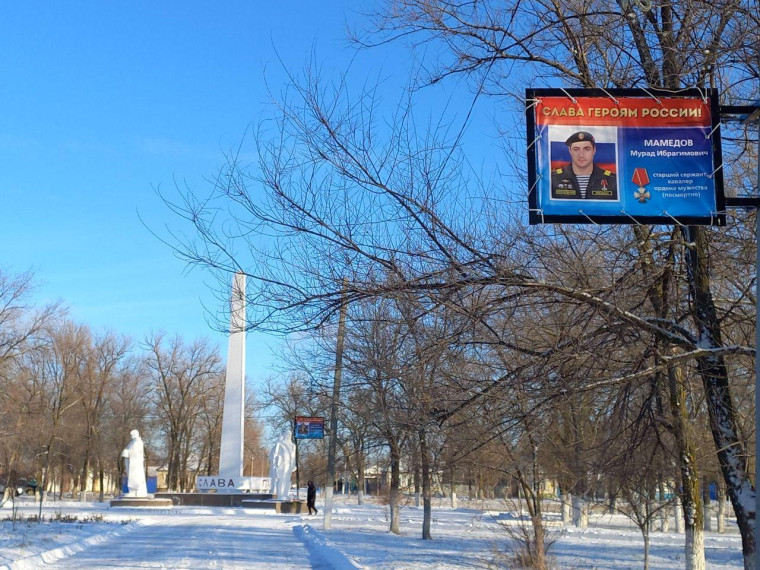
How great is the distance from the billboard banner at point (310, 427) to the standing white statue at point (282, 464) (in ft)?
55.1

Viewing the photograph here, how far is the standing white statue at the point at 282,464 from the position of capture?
158ft

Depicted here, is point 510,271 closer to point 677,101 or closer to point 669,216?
point 669,216

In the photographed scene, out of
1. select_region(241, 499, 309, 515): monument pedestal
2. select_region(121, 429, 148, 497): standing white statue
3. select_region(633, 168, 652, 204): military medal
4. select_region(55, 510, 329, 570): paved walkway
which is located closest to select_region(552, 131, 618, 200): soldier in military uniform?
select_region(633, 168, 652, 204): military medal

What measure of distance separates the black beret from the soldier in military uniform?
0.02 meters

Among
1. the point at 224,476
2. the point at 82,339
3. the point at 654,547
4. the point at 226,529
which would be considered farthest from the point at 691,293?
the point at 82,339

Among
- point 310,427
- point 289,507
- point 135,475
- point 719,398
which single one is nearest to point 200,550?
point 310,427

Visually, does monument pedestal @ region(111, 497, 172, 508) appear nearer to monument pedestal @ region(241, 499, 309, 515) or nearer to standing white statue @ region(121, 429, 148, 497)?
standing white statue @ region(121, 429, 148, 497)

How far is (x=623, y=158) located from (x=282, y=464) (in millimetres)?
44129

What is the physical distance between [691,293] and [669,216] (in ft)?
7.75

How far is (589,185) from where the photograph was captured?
6559 mm

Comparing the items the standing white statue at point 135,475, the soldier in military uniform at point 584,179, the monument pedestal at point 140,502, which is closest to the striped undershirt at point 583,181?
the soldier in military uniform at point 584,179

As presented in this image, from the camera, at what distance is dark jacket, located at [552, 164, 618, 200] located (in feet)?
21.4

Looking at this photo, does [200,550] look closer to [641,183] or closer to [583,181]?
[583,181]

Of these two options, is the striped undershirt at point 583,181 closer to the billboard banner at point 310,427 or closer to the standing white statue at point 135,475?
the billboard banner at point 310,427
